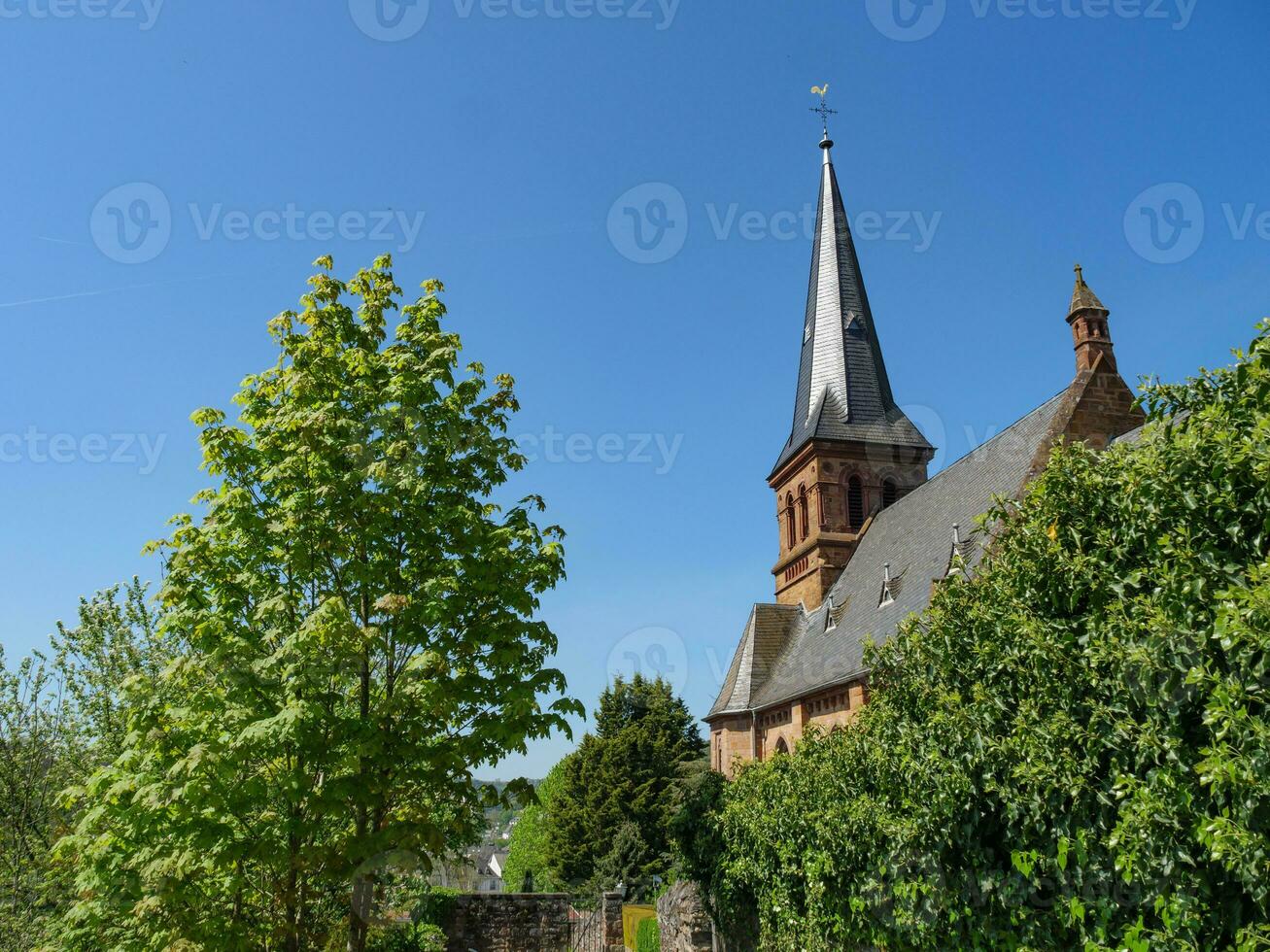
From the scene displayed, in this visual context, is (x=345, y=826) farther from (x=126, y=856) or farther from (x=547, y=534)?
(x=547, y=534)

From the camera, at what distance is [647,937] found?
25.6m

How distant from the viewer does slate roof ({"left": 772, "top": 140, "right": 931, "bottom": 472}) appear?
121ft

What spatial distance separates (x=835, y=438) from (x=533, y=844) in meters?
41.0

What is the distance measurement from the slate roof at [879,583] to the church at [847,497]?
8 cm

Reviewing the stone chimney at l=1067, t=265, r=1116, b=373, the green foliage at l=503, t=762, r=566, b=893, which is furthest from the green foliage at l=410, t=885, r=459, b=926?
the green foliage at l=503, t=762, r=566, b=893

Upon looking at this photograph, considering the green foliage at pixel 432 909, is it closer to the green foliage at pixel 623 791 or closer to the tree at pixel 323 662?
the tree at pixel 323 662

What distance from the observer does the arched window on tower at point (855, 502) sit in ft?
119

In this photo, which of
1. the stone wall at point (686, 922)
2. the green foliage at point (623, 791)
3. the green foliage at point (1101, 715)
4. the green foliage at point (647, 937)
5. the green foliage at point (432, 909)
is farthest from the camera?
the green foliage at point (623, 791)

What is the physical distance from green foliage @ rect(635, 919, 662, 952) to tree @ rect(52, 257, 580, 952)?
53.5ft

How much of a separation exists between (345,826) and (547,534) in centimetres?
441

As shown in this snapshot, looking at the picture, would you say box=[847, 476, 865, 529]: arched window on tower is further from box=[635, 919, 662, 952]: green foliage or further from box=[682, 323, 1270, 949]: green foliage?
box=[682, 323, 1270, 949]: green foliage

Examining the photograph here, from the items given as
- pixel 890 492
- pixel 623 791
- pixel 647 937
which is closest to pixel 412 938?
pixel 647 937

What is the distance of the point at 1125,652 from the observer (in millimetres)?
6105

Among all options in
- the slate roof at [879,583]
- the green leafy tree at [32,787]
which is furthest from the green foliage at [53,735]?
the slate roof at [879,583]
